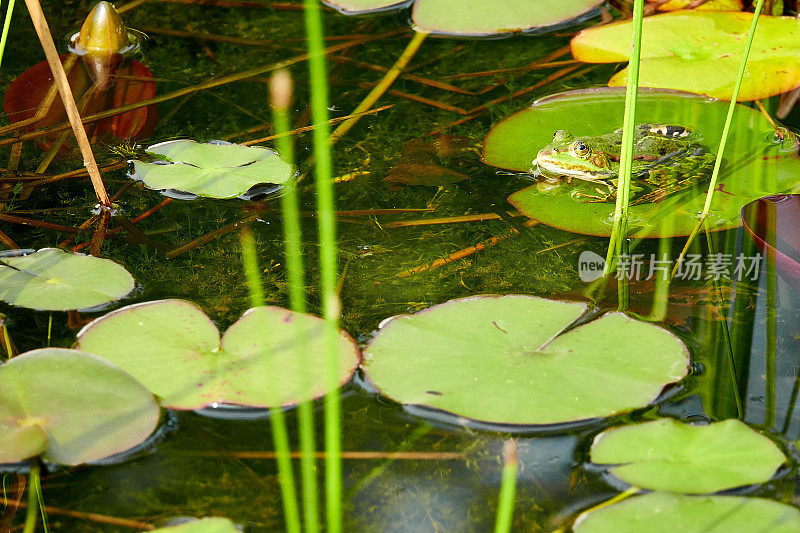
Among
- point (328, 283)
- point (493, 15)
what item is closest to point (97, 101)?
point (328, 283)

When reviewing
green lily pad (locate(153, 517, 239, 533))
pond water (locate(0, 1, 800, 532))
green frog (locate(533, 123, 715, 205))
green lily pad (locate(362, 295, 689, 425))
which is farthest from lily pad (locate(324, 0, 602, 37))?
green lily pad (locate(153, 517, 239, 533))

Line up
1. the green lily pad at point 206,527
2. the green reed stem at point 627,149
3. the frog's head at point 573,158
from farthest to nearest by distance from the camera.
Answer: the frog's head at point 573,158, the green reed stem at point 627,149, the green lily pad at point 206,527

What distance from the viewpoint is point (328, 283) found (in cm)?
205

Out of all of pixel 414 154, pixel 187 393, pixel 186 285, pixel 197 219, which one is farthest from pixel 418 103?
pixel 187 393

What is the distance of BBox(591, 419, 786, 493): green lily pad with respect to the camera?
4.72 feet

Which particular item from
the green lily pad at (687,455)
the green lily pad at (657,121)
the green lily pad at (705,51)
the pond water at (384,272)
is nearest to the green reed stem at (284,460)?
the pond water at (384,272)

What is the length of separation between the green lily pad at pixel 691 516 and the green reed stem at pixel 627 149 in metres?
0.86

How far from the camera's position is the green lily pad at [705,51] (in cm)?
290

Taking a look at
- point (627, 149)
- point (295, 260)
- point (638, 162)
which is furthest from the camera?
point (638, 162)

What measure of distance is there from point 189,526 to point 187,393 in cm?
35

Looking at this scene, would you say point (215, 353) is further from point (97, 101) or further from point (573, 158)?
point (97, 101)

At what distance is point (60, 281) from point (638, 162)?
1.91 m

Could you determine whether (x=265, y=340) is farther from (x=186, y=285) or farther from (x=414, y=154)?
(x=414, y=154)

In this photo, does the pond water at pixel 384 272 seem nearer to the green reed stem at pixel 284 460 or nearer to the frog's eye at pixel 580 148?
the green reed stem at pixel 284 460
